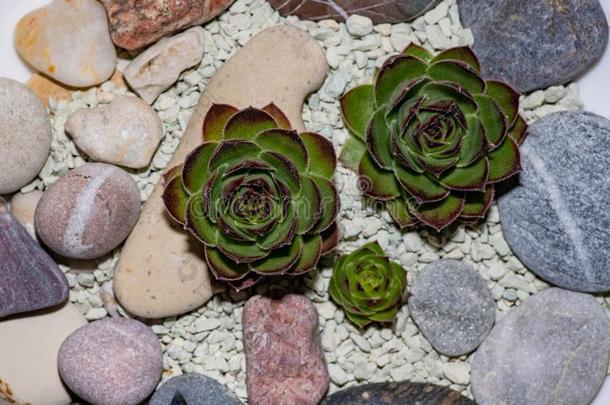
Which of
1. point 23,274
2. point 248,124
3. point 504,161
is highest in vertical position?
point 248,124

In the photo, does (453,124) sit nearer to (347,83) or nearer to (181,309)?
(347,83)

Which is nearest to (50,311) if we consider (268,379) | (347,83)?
(268,379)

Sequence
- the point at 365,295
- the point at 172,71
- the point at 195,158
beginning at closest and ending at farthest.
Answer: the point at 195,158
the point at 365,295
the point at 172,71

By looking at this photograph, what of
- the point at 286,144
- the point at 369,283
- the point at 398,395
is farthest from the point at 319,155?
the point at 398,395

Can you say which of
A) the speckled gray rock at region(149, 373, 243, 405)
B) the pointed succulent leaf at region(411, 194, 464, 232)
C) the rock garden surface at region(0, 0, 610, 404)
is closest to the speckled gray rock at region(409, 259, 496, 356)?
the rock garden surface at region(0, 0, 610, 404)

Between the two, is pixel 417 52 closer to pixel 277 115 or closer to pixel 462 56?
pixel 462 56

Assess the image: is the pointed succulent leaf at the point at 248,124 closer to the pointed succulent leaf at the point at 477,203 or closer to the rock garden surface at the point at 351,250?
the rock garden surface at the point at 351,250

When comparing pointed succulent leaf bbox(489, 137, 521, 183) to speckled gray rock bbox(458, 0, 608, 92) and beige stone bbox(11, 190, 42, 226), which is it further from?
beige stone bbox(11, 190, 42, 226)
